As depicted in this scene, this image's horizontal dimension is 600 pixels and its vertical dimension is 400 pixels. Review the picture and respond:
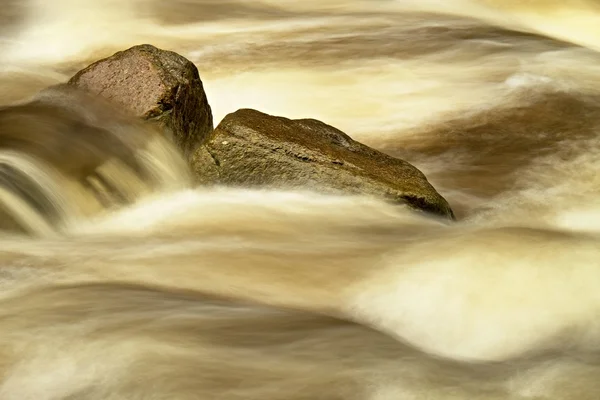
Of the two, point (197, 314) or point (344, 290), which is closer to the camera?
point (197, 314)

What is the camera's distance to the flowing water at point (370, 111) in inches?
186

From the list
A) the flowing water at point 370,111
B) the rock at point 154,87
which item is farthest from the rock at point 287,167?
the rock at point 154,87

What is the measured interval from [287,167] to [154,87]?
88 cm

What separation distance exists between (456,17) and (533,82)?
233 cm

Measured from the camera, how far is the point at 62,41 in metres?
9.75

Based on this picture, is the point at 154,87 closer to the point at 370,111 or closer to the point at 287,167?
the point at 287,167

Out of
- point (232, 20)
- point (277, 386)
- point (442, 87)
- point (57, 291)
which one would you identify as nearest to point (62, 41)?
point (232, 20)

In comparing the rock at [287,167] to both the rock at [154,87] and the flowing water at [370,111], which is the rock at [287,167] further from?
the rock at [154,87]

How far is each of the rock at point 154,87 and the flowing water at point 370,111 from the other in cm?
23

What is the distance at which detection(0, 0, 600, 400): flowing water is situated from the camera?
4.73m

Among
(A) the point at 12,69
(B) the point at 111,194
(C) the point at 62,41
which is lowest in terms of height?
(B) the point at 111,194

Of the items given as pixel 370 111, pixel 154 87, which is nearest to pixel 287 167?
pixel 154 87

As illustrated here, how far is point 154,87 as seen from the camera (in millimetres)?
6047

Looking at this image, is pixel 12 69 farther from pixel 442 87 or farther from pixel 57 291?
pixel 57 291
